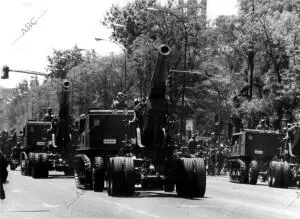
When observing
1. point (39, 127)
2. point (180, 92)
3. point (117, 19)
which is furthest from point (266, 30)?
point (117, 19)

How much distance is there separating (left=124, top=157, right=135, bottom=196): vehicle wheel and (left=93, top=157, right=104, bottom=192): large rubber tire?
320cm

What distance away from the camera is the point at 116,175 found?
23.3 meters

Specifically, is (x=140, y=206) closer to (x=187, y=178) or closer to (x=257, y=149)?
(x=187, y=178)

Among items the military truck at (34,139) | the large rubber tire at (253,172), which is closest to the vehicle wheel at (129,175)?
the large rubber tire at (253,172)

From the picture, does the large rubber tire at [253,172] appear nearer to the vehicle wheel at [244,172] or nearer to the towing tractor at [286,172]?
the vehicle wheel at [244,172]

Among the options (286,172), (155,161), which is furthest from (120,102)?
(286,172)

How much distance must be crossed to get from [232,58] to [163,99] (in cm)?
4413

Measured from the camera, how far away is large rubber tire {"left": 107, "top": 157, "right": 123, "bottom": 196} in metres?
23.3

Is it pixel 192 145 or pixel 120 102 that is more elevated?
pixel 120 102

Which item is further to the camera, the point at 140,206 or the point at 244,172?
the point at 244,172

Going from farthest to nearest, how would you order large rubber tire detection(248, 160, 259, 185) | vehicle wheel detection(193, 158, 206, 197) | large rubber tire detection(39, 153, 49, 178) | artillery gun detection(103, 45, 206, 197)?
large rubber tire detection(39, 153, 49, 178), large rubber tire detection(248, 160, 259, 185), vehicle wheel detection(193, 158, 206, 197), artillery gun detection(103, 45, 206, 197)

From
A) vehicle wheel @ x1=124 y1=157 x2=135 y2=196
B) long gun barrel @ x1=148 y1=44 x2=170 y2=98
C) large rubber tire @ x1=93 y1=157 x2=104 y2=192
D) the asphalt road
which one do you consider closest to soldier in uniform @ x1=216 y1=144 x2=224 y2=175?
the asphalt road

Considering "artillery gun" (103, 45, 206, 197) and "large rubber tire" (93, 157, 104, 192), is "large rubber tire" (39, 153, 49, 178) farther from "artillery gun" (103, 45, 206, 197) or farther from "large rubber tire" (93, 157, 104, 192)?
"artillery gun" (103, 45, 206, 197)

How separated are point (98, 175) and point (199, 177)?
4.18 metres
